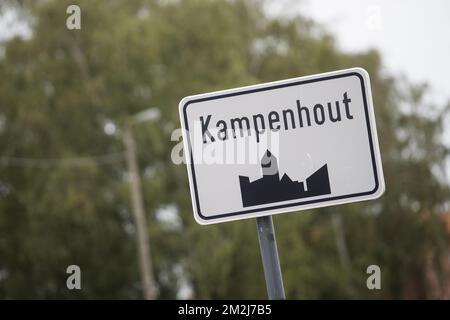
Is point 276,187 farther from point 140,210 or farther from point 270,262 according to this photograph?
point 140,210

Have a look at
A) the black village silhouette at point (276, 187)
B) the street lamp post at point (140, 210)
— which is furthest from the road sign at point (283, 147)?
the street lamp post at point (140, 210)

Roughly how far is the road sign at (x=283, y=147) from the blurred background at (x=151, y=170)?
17.8 meters

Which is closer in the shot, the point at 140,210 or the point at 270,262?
the point at 270,262

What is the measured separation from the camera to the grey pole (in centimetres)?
252

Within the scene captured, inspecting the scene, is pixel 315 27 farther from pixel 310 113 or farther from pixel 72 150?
pixel 310 113

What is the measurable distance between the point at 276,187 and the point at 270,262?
0.81ft

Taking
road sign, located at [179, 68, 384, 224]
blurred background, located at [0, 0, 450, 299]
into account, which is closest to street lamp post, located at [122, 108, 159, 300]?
blurred background, located at [0, 0, 450, 299]

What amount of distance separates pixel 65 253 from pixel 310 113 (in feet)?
63.5

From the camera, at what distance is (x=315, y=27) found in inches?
972

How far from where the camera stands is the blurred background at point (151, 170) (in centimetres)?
2145

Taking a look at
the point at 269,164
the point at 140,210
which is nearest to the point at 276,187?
the point at 269,164

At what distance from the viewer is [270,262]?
Answer: 100 inches
